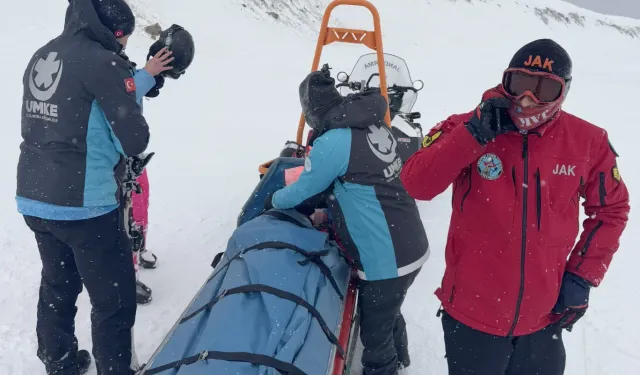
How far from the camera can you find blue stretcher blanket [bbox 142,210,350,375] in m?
1.71

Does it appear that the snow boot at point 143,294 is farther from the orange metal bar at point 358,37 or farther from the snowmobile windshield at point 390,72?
the snowmobile windshield at point 390,72

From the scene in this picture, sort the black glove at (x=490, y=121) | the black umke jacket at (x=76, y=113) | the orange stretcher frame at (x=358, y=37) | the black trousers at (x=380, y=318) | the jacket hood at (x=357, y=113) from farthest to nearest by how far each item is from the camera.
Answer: the orange stretcher frame at (x=358, y=37), the black trousers at (x=380, y=318), the jacket hood at (x=357, y=113), the black umke jacket at (x=76, y=113), the black glove at (x=490, y=121)

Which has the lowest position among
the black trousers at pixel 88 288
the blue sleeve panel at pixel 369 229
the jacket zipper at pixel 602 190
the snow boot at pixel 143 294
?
the snow boot at pixel 143 294

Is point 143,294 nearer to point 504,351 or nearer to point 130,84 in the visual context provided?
point 130,84

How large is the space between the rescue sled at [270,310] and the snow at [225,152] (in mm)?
1017

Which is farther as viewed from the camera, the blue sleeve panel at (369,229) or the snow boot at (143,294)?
the snow boot at (143,294)

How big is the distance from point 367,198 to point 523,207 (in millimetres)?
778

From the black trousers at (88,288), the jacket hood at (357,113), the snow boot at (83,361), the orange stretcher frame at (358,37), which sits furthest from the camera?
the orange stretcher frame at (358,37)

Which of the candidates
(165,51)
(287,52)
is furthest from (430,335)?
(287,52)

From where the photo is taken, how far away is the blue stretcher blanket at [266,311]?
1.71 metres

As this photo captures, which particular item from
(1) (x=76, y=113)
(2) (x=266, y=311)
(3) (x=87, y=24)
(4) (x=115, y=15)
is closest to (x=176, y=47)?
(4) (x=115, y=15)

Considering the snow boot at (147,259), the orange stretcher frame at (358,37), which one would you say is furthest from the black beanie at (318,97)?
the snow boot at (147,259)

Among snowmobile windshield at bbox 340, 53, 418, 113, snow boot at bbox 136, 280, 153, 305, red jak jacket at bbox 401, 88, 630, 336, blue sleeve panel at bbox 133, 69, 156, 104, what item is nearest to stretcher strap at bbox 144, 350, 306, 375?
red jak jacket at bbox 401, 88, 630, 336

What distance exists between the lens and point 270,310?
190 cm
